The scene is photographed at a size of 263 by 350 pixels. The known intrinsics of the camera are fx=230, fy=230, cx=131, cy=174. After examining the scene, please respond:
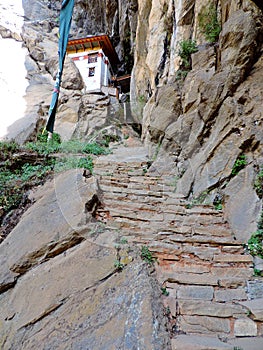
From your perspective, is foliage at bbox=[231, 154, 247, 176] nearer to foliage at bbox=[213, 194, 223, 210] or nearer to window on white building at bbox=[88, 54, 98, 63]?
foliage at bbox=[213, 194, 223, 210]

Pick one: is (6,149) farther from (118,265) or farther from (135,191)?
(118,265)

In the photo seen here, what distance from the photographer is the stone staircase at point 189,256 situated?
1.98m

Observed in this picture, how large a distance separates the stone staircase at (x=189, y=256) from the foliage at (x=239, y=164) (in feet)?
2.16

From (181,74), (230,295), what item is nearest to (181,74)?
(181,74)

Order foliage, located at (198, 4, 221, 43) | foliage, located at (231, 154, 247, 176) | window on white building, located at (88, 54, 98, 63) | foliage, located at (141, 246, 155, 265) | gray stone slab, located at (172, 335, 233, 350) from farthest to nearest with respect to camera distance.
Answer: window on white building, located at (88, 54, 98, 63)
foliage, located at (198, 4, 221, 43)
foliage, located at (231, 154, 247, 176)
foliage, located at (141, 246, 155, 265)
gray stone slab, located at (172, 335, 233, 350)

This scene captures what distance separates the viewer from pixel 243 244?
2.75m

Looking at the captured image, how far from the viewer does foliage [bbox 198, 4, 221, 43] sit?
5.24 m

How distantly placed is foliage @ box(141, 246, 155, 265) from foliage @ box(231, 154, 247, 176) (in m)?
1.81

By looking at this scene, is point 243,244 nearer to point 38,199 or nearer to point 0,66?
point 38,199

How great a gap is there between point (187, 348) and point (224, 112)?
3490 mm

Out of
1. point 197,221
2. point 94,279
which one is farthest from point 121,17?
point 94,279

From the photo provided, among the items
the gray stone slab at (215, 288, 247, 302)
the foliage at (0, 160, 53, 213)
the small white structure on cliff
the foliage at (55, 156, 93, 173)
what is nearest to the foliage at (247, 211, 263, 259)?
the gray stone slab at (215, 288, 247, 302)

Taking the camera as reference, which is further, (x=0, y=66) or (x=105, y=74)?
(x=105, y=74)

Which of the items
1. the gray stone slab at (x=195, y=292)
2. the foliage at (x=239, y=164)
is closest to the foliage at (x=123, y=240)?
the gray stone slab at (x=195, y=292)
